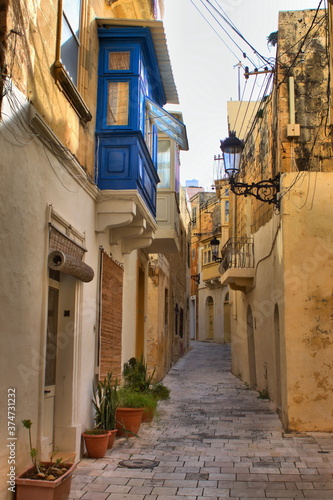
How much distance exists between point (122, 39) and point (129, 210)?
8.75ft

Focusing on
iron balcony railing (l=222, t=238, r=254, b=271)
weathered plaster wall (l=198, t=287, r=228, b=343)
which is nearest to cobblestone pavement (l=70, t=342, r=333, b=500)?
iron balcony railing (l=222, t=238, r=254, b=271)

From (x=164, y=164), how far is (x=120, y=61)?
5.40 meters

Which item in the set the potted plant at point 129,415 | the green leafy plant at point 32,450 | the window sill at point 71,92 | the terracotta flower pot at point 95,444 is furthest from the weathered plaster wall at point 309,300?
the green leafy plant at point 32,450

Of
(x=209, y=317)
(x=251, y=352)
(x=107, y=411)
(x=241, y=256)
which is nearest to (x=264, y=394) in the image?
(x=251, y=352)

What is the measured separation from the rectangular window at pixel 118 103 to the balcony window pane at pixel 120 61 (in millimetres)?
257

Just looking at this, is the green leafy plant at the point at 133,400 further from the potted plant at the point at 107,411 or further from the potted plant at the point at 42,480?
the potted plant at the point at 42,480

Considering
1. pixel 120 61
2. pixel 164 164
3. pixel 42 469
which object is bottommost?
pixel 42 469

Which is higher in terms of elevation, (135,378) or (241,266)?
(241,266)

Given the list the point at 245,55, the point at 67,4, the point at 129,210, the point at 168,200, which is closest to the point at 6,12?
the point at 67,4

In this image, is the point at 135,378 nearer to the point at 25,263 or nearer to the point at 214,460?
the point at 214,460

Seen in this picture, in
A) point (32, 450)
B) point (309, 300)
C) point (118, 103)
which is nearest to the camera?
point (32, 450)

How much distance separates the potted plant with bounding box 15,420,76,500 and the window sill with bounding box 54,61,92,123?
3729 millimetres

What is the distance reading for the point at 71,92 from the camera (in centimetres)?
640

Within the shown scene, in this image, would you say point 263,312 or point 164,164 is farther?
point 164,164
